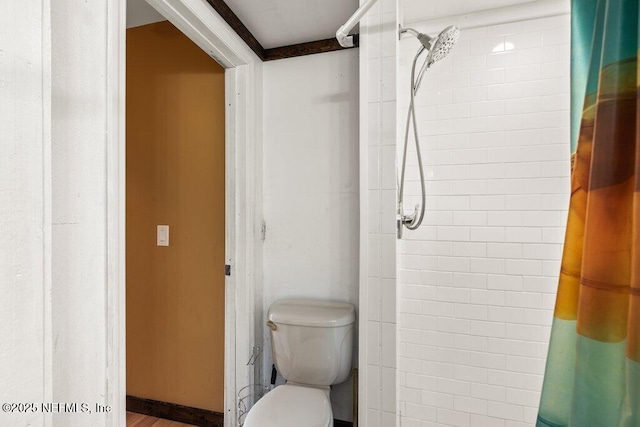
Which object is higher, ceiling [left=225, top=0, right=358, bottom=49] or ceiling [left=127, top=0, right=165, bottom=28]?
ceiling [left=127, top=0, right=165, bottom=28]

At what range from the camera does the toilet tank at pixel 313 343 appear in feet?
4.45

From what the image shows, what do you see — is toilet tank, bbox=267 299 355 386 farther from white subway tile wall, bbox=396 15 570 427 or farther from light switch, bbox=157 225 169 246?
light switch, bbox=157 225 169 246

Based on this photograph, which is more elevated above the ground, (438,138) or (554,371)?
(438,138)

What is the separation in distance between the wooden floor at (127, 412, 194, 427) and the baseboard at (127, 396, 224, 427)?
2 cm

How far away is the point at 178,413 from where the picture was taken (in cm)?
169

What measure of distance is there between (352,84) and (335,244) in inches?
33.7

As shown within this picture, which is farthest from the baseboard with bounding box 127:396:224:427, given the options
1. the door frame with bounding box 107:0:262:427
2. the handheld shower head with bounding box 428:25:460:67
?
the handheld shower head with bounding box 428:25:460:67

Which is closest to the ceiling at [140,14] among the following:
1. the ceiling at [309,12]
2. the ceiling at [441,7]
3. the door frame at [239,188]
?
the ceiling at [309,12]

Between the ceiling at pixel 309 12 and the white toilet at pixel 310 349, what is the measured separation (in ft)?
4.62

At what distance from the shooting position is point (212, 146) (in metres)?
1.63

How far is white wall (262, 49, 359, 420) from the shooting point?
1.55 m
